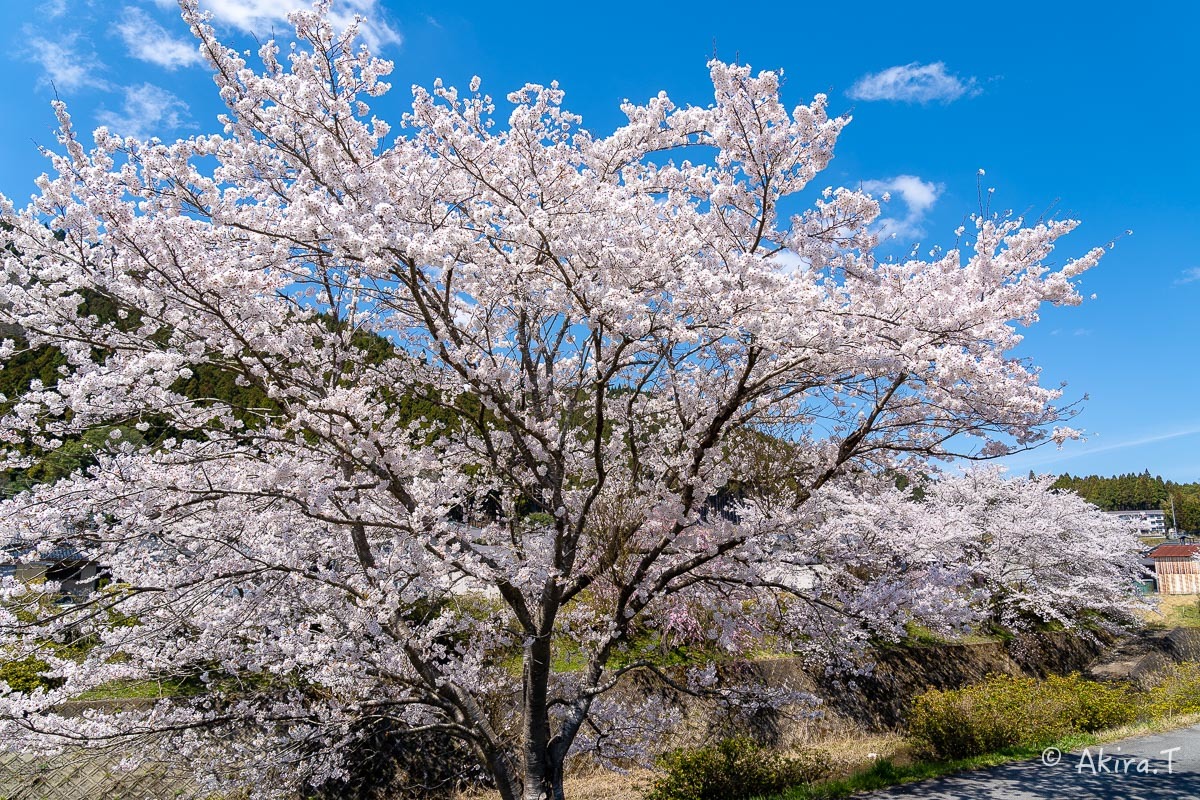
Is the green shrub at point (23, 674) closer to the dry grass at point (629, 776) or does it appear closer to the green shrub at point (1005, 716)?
the dry grass at point (629, 776)

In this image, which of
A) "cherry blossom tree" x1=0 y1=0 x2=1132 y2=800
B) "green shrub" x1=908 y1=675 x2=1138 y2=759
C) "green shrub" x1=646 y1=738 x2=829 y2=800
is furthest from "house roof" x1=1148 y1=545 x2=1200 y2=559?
"cherry blossom tree" x1=0 y1=0 x2=1132 y2=800

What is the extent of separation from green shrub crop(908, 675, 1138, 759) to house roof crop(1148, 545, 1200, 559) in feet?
118

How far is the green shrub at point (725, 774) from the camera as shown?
7637mm

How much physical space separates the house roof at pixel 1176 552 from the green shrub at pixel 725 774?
42.1 m

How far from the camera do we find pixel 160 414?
4.86m

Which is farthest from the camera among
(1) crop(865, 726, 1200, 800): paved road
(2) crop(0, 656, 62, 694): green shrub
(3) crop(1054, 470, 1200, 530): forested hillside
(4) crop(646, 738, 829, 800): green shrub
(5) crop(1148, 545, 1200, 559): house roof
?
(3) crop(1054, 470, 1200, 530): forested hillside

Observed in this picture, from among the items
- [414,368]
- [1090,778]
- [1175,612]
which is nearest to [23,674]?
→ [414,368]

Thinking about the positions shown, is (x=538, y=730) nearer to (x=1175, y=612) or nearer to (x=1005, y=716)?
(x=1005, y=716)

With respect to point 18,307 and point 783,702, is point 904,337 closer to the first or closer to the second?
point 783,702

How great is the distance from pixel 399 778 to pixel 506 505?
4721 mm

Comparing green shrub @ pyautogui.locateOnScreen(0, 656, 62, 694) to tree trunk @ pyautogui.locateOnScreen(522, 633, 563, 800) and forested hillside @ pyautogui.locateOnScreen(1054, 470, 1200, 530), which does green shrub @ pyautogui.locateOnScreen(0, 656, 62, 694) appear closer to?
tree trunk @ pyautogui.locateOnScreen(522, 633, 563, 800)

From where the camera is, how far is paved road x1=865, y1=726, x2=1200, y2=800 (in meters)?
6.85

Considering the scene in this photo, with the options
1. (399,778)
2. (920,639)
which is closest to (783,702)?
(399,778)

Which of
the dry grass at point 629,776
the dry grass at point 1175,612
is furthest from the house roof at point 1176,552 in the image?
the dry grass at point 629,776
